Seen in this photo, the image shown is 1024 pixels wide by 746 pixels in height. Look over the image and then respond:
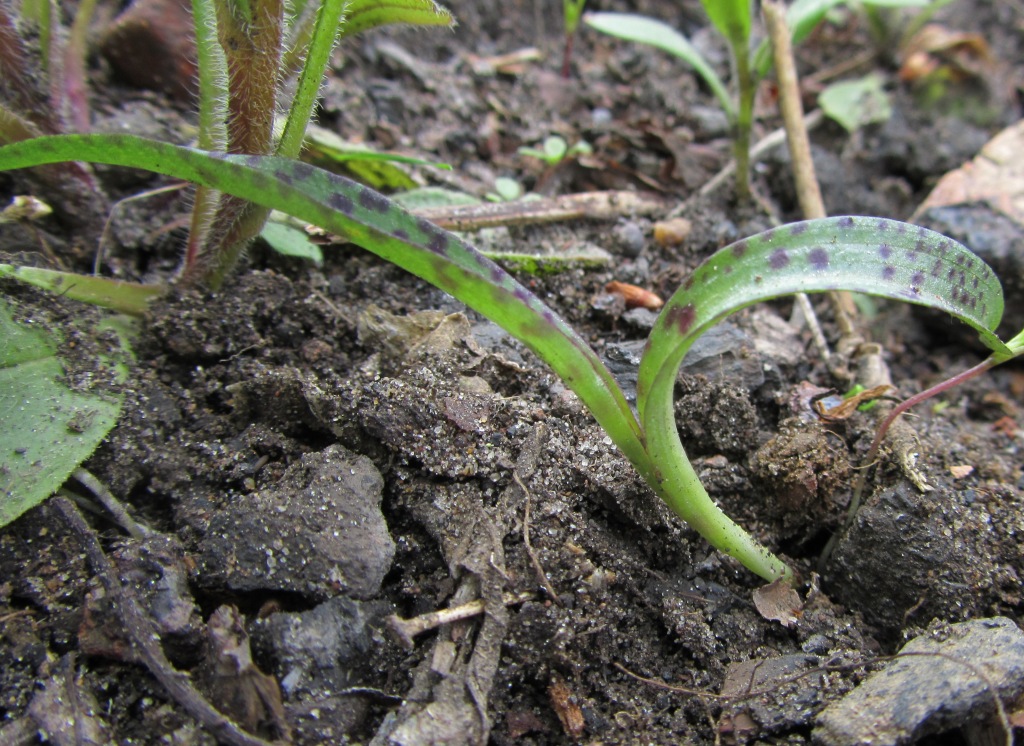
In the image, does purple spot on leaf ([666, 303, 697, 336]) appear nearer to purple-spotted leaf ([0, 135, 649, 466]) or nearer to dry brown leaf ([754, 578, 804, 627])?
purple-spotted leaf ([0, 135, 649, 466])

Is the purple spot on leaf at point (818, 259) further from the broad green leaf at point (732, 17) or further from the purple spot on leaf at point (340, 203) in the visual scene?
the broad green leaf at point (732, 17)

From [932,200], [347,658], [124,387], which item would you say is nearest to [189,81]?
[124,387]

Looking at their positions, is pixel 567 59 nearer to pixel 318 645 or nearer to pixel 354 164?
pixel 354 164

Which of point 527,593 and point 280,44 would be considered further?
point 280,44

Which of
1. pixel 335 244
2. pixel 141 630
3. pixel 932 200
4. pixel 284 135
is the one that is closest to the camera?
pixel 141 630

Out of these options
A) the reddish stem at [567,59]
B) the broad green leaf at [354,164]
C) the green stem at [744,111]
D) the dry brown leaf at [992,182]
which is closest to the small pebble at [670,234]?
the green stem at [744,111]

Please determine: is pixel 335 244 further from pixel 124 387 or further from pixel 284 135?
pixel 124 387

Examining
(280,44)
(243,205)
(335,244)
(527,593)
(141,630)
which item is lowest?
(141,630)
